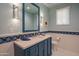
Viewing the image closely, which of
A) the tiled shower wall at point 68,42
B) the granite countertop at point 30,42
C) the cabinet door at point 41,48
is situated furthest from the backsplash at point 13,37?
the tiled shower wall at point 68,42

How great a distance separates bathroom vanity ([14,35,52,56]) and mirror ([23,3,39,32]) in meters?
0.16

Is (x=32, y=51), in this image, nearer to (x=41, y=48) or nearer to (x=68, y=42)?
(x=41, y=48)

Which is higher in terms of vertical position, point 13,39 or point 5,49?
point 13,39

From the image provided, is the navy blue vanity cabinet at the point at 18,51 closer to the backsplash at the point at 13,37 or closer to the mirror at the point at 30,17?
the backsplash at the point at 13,37

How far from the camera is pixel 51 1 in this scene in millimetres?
1438

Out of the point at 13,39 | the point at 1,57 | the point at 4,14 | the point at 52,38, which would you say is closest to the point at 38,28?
the point at 52,38

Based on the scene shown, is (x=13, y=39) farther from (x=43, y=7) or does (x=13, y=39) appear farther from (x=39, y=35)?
(x=43, y=7)

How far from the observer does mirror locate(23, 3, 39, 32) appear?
146 centimetres

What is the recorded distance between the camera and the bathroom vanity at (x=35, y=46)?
1246mm

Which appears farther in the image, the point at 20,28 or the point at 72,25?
the point at 20,28

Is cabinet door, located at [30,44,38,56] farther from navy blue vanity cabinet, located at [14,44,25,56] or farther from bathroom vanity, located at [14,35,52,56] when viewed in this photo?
navy blue vanity cabinet, located at [14,44,25,56]

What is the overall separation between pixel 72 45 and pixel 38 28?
1.73 feet

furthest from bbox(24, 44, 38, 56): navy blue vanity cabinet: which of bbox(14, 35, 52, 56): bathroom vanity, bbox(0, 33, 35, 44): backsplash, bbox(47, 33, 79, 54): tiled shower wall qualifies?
bbox(47, 33, 79, 54): tiled shower wall

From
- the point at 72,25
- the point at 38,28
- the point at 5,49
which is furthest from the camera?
the point at 38,28
